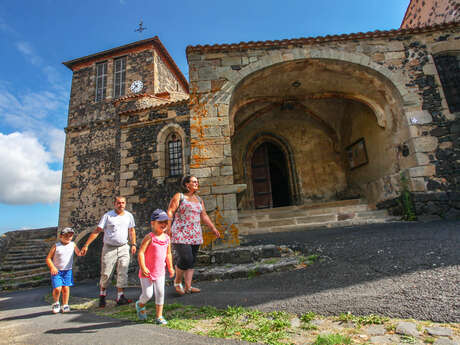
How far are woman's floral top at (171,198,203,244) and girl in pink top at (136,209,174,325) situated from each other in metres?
0.52

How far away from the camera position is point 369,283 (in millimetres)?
2701

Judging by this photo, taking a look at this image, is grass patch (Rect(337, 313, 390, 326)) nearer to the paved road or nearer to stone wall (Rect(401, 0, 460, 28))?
the paved road

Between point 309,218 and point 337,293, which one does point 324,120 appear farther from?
point 337,293

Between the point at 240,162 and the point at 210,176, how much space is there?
4.83 m

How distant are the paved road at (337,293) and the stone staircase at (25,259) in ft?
21.0

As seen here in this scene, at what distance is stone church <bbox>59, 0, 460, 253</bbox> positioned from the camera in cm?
577

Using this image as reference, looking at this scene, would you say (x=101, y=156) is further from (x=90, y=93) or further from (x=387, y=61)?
(x=387, y=61)

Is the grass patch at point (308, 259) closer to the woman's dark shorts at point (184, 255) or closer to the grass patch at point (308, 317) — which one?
the grass patch at point (308, 317)

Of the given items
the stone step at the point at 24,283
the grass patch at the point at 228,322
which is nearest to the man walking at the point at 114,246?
the grass patch at the point at 228,322

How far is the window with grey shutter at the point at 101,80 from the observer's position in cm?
1652

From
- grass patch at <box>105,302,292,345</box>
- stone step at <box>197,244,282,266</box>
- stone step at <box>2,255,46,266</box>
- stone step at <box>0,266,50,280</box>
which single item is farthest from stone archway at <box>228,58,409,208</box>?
stone step at <box>2,255,46,266</box>

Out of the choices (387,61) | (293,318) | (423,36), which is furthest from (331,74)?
(293,318)

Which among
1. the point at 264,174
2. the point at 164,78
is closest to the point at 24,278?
the point at 264,174

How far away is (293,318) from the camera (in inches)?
84.8
